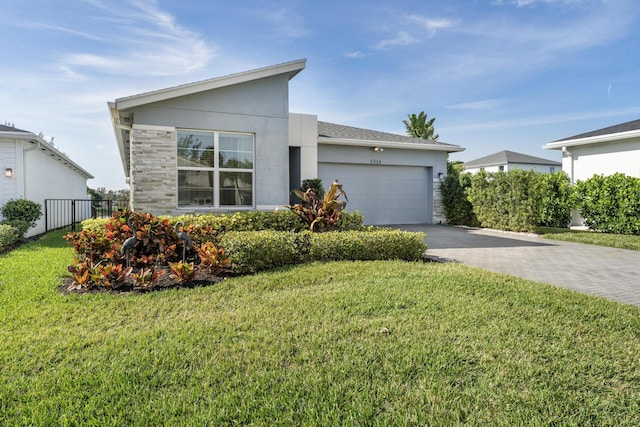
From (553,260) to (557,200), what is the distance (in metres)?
7.00

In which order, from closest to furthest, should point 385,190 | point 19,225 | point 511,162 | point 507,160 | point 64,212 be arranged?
1. point 19,225
2. point 385,190
3. point 64,212
4. point 511,162
5. point 507,160

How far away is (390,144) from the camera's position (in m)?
14.5

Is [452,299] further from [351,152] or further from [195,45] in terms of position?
[351,152]

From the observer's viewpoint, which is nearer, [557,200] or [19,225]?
[19,225]

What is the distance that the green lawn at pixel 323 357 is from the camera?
2340 millimetres

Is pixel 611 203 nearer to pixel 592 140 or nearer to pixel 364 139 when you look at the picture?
pixel 592 140

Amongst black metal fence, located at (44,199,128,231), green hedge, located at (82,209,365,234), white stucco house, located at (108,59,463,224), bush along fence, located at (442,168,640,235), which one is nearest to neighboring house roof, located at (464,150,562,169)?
bush along fence, located at (442,168,640,235)

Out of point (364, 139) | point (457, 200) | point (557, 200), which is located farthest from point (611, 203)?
point (364, 139)

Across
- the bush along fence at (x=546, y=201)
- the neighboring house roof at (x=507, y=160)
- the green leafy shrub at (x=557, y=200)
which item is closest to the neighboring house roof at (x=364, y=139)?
the bush along fence at (x=546, y=201)

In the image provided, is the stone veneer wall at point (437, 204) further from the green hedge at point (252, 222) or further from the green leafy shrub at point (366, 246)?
the green leafy shrub at point (366, 246)

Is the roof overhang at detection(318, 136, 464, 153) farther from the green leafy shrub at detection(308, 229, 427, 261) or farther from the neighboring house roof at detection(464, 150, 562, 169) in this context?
the neighboring house roof at detection(464, 150, 562, 169)

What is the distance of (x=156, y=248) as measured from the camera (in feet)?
21.2

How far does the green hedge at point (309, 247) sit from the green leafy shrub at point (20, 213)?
746 cm

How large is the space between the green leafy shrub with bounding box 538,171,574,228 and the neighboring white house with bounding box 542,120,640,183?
1640 mm
